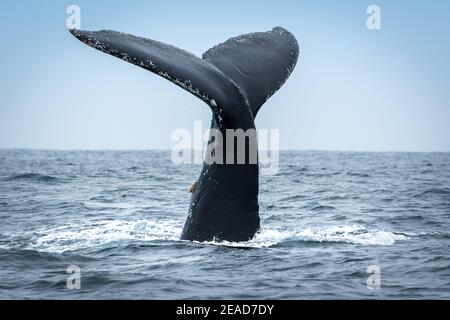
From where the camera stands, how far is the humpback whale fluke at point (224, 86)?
705 centimetres

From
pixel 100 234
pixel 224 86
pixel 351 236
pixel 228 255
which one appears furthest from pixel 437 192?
pixel 224 86

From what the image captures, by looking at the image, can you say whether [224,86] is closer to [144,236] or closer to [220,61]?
[220,61]

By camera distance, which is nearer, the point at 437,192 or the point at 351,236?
the point at 351,236

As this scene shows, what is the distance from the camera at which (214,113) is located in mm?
7555

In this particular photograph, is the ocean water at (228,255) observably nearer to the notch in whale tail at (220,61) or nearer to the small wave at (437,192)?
the notch in whale tail at (220,61)

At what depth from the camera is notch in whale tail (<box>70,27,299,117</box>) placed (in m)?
6.90

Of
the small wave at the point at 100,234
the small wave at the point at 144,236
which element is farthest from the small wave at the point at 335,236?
the small wave at the point at 100,234

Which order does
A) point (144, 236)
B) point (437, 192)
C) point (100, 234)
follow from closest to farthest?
point (144, 236)
point (100, 234)
point (437, 192)

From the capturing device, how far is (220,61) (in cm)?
817

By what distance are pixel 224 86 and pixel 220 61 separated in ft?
2.36

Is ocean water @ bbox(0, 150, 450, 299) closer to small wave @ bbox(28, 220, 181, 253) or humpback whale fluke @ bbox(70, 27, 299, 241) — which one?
small wave @ bbox(28, 220, 181, 253)

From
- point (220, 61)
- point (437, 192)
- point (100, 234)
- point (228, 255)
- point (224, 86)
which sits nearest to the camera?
point (224, 86)
